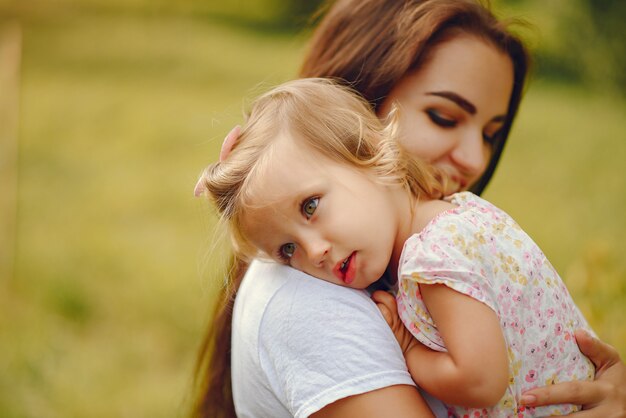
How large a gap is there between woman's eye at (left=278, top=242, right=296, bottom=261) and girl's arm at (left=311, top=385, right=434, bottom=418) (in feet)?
1.28

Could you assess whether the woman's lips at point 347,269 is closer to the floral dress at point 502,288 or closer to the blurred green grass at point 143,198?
the floral dress at point 502,288

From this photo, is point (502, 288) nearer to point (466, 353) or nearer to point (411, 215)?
point (466, 353)

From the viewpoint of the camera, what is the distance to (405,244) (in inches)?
73.6

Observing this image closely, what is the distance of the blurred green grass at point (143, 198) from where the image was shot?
447 centimetres

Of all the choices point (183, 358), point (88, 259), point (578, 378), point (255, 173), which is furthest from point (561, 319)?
point (88, 259)

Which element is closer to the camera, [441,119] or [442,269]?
[442,269]

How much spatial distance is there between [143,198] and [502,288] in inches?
202

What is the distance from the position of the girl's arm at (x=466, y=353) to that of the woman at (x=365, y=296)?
8cm

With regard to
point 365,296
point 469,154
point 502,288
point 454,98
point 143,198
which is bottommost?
point 143,198

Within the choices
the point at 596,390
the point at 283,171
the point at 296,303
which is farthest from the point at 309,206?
the point at 596,390

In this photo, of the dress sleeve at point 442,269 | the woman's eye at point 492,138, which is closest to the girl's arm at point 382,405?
the dress sleeve at point 442,269

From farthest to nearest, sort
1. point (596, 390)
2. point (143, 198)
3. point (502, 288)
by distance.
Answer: point (143, 198) < point (596, 390) < point (502, 288)

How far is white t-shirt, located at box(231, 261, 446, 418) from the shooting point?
175 cm

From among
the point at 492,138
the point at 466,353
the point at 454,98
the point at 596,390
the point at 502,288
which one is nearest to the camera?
the point at 466,353
